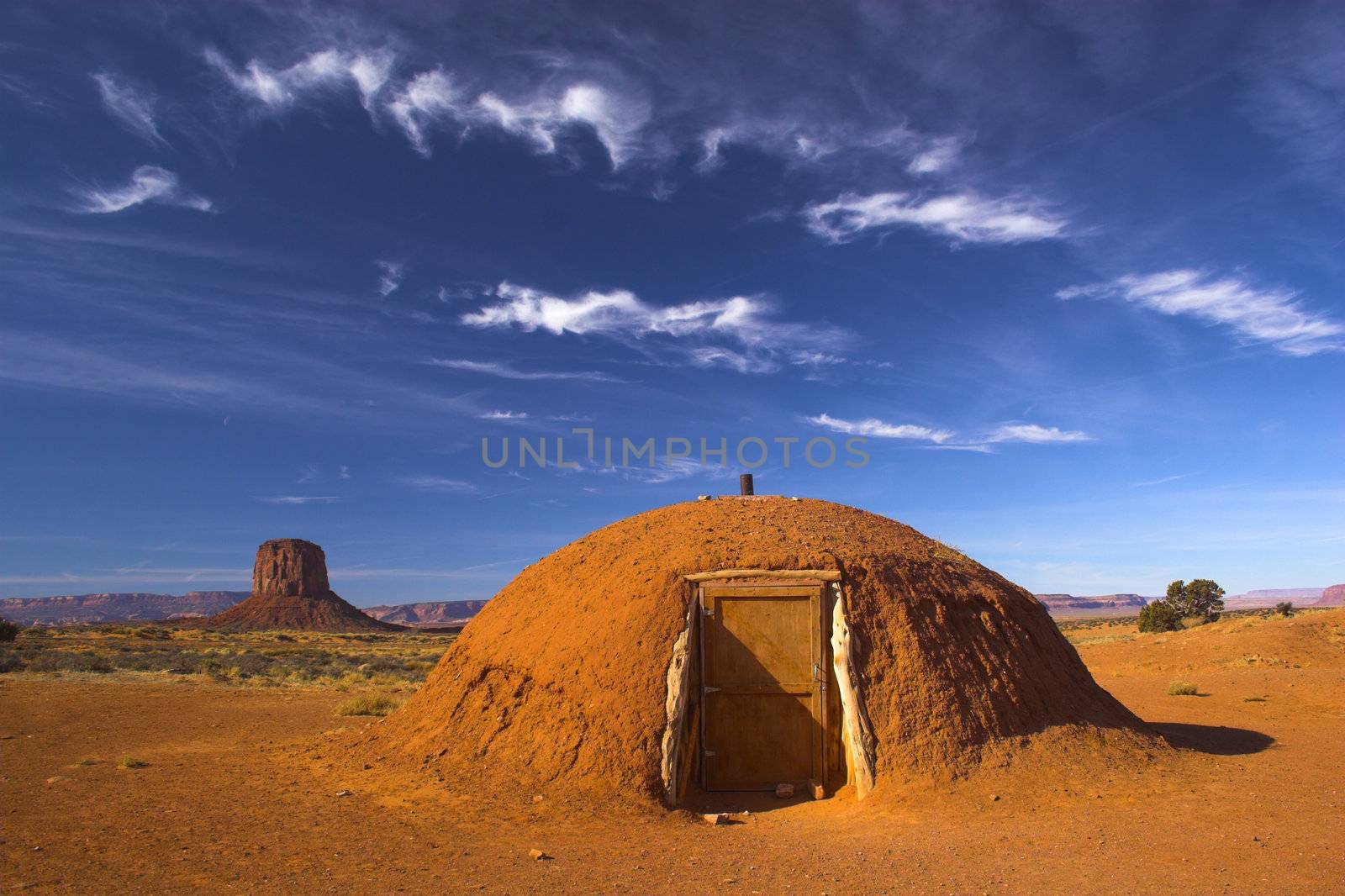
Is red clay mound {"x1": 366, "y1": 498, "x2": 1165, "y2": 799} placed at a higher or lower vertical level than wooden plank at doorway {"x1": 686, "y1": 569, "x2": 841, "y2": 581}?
lower

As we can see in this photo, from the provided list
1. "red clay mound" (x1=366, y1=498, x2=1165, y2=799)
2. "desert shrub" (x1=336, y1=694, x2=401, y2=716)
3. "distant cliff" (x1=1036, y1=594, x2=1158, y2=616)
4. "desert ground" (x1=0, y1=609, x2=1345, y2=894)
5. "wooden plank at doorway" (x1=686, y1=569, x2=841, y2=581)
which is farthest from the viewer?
"distant cliff" (x1=1036, y1=594, x2=1158, y2=616)

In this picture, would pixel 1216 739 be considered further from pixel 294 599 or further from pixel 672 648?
pixel 294 599

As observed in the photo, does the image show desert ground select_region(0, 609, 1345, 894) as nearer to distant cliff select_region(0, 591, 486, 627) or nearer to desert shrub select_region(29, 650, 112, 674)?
desert shrub select_region(29, 650, 112, 674)

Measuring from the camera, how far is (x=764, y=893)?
17.5 ft

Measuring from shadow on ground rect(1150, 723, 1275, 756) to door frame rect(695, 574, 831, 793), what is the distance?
451 centimetres

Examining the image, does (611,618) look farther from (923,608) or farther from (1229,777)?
(1229,777)

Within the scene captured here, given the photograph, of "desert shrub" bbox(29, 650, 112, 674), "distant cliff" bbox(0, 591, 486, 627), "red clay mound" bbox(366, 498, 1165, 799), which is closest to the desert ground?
"red clay mound" bbox(366, 498, 1165, 799)

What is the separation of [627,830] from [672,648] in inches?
66.4

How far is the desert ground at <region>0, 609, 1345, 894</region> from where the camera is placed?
5543 millimetres

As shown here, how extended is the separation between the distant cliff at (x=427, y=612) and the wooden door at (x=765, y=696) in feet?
467

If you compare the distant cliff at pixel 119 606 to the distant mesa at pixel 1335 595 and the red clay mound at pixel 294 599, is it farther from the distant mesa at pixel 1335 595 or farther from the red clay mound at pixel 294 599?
the distant mesa at pixel 1335 595

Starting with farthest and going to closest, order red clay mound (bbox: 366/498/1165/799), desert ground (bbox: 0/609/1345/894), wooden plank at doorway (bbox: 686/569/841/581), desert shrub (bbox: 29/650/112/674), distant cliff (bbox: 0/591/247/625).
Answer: distant cliff (bbox: 0/591/247/625)
desert shrub (bbox: 29/650/112/674)
wooden plank at doorway (bbox: 686/569/841/581)
red clay mound (bbox: 366/498/1165/799)
desert ground (bbox: 0/609/1345/894)

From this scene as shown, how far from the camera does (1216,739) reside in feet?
33.8

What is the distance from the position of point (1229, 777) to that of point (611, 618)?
618cm
